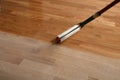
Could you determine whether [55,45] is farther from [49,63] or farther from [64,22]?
[64,22]

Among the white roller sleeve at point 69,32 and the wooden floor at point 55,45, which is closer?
the wooden floor at point 55,45

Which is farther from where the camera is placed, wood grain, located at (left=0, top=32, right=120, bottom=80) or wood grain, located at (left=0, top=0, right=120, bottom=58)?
wood grain, located at (left=0, top=0, right=120, bottom=58)

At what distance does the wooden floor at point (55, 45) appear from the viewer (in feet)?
4.38

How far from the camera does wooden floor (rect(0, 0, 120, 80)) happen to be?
4.38 feet

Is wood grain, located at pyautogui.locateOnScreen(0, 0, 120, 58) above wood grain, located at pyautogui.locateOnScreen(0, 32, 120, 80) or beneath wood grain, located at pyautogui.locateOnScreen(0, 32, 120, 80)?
above

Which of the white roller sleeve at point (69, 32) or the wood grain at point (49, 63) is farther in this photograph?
the white roller sleeve at point (69, 32)

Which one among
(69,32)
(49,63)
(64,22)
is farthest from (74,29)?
(49,63)

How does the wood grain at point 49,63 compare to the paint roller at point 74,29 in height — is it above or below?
below

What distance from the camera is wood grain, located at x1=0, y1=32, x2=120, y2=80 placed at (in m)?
1.31

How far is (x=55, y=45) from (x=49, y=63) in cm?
20

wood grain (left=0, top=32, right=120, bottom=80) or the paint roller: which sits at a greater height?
the paint roller

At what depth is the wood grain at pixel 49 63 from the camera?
1.31 metres

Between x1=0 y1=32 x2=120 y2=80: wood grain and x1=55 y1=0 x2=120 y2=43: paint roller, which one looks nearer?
x1=0 y1=32 x2=120 y2=80: wood grain

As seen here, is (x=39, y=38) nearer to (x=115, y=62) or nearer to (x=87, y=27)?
(x=87, y=27)
